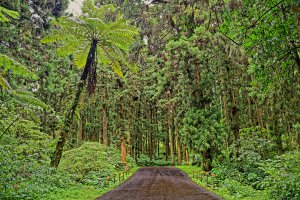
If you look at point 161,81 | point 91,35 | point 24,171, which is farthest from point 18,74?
point 161,81

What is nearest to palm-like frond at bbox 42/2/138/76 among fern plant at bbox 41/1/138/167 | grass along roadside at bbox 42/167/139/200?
fern plant at bbox 41/1/138/167

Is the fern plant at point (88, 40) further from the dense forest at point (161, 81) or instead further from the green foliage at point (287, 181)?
the green foliage at point (287, 181)

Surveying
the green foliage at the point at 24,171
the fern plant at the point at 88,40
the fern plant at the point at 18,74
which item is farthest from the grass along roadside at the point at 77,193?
the fern plant at the point at 18,74

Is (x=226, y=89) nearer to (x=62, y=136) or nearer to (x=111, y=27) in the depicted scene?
(x=111, y=27)

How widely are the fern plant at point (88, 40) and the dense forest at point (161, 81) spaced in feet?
0.17

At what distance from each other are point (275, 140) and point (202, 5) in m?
9.50

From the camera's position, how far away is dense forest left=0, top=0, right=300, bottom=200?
26.4 feet

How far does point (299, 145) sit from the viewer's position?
11422mm

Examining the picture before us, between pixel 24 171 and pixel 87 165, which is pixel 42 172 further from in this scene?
pixel 87 165

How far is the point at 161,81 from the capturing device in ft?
68.0

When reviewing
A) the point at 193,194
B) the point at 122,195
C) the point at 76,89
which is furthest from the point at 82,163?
the point at 193,194

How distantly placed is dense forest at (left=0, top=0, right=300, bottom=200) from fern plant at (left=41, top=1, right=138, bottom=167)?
0.05 metres

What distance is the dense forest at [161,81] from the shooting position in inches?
317

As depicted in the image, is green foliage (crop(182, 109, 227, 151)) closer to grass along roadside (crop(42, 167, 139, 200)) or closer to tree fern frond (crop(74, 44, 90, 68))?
grass along roadside (crop(42, 167, 139, 200))
